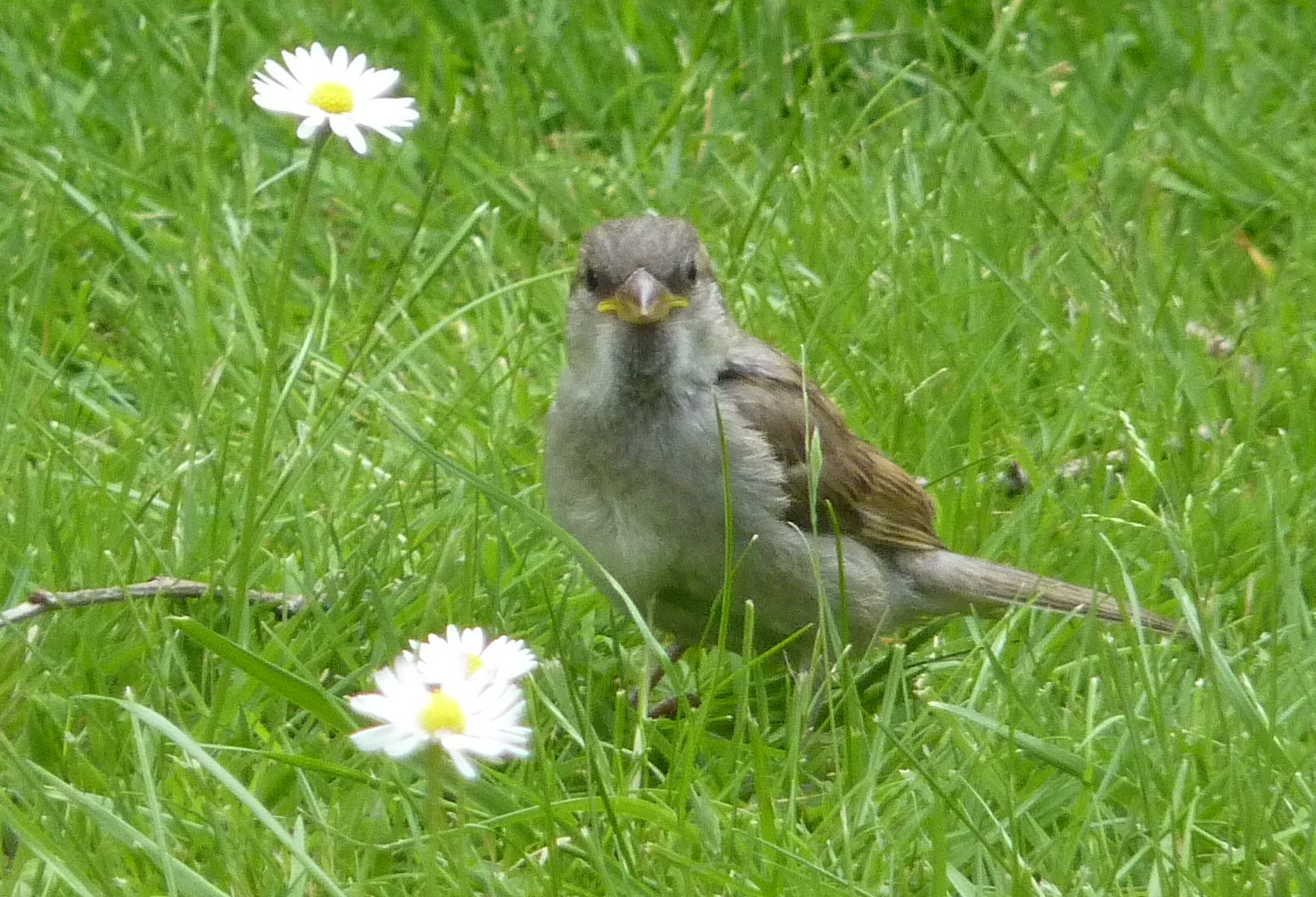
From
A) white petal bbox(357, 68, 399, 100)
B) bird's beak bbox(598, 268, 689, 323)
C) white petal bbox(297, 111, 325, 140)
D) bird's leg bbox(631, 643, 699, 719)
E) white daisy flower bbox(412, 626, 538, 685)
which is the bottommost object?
white daisy flower bbox(412, 626, 538, 685)

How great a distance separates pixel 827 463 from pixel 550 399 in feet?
3.65

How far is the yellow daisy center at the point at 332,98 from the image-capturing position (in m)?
3.21

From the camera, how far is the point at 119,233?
5.21m

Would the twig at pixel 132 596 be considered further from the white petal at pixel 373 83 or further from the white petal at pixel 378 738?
the white petal at pixel 378 738

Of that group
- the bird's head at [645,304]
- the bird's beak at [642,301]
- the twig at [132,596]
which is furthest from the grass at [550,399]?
the bird's beak at [642,301]

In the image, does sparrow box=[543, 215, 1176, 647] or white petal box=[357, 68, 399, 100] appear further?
sparrow box=[543, 215, 1176, 647]

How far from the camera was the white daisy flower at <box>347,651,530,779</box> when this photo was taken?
86.5 inches

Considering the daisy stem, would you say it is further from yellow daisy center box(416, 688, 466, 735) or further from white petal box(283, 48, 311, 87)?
yellow daisy center box(416, 688, 466, 735)

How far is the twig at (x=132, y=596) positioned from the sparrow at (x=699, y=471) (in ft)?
1.77

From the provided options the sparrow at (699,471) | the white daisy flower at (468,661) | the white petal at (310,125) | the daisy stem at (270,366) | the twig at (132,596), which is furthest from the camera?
the sparrow at (699,471)

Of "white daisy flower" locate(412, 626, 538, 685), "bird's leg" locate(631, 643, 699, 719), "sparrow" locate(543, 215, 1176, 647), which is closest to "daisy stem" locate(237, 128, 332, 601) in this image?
"sparrow" locate(543, 215, 1176, 647)

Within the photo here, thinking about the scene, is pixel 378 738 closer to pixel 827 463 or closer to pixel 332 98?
pixel 332 98

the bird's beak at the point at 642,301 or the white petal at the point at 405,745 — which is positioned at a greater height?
the bird's beak at the point at 642,301

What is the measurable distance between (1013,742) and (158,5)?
3.96 m
